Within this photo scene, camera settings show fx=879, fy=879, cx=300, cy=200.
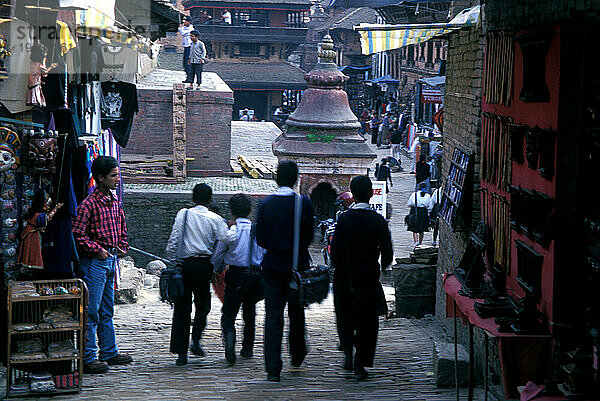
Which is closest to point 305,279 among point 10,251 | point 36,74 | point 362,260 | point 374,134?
point 362,260

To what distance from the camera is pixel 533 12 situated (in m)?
6.97

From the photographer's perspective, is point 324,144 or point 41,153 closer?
point 41,153

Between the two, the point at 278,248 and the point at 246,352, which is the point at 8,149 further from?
the point at 246,352

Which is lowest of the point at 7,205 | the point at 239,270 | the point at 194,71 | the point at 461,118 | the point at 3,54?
the point at 239,270

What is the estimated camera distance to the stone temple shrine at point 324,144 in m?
23.4

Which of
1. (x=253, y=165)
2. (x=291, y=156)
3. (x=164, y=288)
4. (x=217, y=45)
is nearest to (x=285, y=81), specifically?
(x=217, y=45)

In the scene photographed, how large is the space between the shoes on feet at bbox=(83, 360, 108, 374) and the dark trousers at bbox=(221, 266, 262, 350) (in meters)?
1.17

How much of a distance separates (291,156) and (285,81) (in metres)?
30.4

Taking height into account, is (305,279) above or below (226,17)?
below

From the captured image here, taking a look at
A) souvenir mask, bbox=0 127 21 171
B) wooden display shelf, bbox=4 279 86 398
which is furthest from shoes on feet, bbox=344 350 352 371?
souvenir mask, bbox=0 127 21 171

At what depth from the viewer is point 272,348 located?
752 centimetres

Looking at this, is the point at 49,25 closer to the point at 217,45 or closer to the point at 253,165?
the point at 253,165

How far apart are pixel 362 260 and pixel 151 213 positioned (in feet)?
→ 55.4

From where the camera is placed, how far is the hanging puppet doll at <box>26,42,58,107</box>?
25.7 ft
